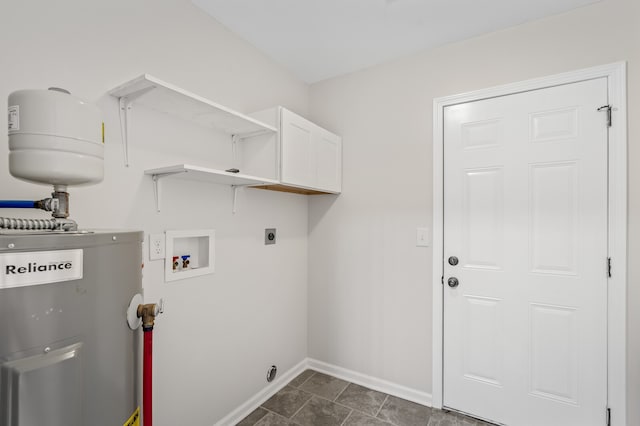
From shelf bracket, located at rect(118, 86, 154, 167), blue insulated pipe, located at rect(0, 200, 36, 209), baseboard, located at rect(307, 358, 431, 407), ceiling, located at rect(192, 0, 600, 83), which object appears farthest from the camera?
baseboard, located at rect(307, 358, 431, 407)

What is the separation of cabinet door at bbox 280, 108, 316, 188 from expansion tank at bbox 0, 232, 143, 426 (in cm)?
119

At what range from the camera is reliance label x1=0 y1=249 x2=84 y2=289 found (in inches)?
26.1

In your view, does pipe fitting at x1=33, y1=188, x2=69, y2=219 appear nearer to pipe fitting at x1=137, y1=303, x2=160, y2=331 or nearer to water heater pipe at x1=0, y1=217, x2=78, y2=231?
water heater pipe at x1=0, y1=217, x2=78, y2=231

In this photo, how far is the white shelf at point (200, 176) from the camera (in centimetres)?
142

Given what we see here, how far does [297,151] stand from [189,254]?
958mm

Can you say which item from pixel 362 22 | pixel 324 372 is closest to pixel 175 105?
pixel 362 22

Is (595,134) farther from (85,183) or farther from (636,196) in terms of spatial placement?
(85,183)

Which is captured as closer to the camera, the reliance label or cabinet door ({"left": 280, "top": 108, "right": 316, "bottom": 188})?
the reliance label

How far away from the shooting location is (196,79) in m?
1.76

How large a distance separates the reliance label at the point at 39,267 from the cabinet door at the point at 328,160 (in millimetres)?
1654

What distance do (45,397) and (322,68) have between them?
2519 millimetres

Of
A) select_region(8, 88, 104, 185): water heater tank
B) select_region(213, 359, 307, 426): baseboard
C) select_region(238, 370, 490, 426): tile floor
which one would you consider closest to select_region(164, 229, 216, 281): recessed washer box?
select_region(8, 88, 104, 185): water heater tank

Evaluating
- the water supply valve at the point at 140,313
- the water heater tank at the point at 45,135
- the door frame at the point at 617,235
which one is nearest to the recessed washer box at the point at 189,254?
the water supply valve at the point at 140,313

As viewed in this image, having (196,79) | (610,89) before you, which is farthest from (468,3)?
(196,79)
